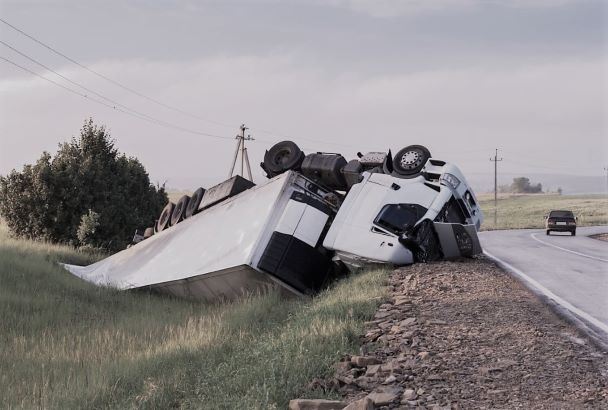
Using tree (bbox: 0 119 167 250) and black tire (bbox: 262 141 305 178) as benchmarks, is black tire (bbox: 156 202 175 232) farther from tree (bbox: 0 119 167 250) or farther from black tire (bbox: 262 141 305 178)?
tree (bbox: 0 119 167 250)

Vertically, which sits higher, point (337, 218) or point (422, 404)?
point (337, 218)

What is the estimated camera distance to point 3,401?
240 inches

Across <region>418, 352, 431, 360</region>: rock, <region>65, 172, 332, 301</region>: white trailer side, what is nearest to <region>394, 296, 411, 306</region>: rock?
<region>418, 352, 431, 360</region>: rock

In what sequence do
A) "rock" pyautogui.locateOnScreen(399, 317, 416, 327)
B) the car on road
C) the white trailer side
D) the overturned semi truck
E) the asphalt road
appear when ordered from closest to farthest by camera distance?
1. "rock" pyautogui.locateOnScreen(399, 317, 416, 327)
2. the asphalt road
3. the white trailer side
4. the overturned semi truck
5. the car on road

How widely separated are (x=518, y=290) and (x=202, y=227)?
6.77m

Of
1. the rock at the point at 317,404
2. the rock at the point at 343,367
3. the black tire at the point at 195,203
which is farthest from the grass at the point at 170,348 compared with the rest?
the black tire at the point at 195,203

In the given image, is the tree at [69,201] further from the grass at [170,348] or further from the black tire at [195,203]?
the grass at [170,348]

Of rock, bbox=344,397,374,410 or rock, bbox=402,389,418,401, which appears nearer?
rock, bbox=344,397,374,410

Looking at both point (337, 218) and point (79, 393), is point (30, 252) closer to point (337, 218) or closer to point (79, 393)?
point (337, 218)

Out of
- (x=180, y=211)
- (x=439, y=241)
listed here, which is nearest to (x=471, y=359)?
(x=439, y=241)

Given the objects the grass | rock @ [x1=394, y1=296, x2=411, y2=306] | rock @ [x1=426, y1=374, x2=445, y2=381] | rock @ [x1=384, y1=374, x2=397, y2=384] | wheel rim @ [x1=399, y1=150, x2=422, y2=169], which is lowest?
the grass

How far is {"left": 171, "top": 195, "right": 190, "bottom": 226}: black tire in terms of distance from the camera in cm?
1503

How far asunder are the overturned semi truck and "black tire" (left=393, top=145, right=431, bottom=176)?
0.07 feet

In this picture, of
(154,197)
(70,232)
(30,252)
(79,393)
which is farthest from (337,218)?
(154,197)
